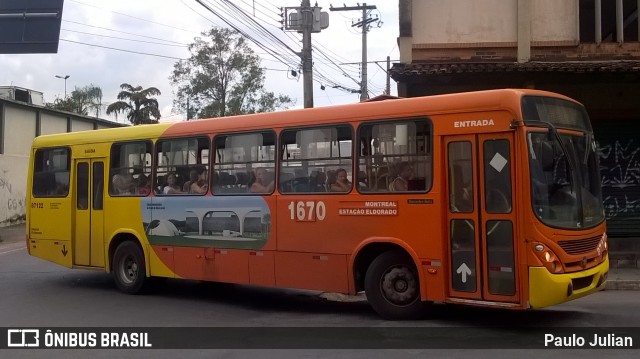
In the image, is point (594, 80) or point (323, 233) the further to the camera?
point (594, 80)

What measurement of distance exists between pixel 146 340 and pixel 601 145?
1111 cm

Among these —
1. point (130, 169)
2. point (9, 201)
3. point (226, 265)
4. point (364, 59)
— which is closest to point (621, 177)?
point (226, 265)

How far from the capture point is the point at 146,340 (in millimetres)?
7820

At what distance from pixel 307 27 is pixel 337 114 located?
34.8 ft

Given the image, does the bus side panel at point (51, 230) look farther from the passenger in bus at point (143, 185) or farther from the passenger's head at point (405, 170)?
the passenger's head at point (405, 170)

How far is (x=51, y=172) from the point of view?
12750mm

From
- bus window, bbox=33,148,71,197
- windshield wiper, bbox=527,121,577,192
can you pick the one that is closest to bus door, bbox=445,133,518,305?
windshield wiper, bbox=527,121,577,192

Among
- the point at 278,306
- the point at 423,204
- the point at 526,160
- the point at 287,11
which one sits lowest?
the point at 278,306

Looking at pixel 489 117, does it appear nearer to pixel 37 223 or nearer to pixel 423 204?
pixel 423 204

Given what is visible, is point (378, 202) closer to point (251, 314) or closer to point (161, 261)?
point (251, 314)

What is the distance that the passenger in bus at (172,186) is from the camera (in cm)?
1078

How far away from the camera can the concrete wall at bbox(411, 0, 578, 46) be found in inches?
585

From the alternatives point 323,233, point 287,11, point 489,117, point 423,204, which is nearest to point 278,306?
point 323,233

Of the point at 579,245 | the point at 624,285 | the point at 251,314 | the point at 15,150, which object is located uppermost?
the point at 15,150
